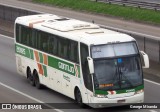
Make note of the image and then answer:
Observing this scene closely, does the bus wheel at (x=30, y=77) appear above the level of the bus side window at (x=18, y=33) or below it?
below

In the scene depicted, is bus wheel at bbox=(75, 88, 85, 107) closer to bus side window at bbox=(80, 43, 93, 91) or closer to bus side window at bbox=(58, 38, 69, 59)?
bus side window at bbox=(80, 43, 93, 91)

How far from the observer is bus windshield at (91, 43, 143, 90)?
21.2 m

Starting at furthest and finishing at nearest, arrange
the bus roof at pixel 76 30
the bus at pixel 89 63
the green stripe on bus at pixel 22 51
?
1. the green stripe on bus at pixel 22 51
2. the bus roof at pixel 76 30
3. the bus at pixel 89 63

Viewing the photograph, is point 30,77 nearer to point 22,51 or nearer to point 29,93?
point 22,51

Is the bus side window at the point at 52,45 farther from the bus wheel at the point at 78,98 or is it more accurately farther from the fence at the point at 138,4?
the fence at the point at 138,4

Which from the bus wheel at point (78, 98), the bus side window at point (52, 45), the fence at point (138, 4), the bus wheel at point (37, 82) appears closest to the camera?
the bus wheel at point (78, 98)

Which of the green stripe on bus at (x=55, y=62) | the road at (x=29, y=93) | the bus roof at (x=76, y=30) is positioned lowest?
the road at (x=29, y=93)

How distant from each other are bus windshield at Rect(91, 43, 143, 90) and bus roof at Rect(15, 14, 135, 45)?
0.35 meters

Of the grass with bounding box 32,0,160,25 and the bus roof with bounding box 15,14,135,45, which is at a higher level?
the bus roof with bounding box 15,14,135,45

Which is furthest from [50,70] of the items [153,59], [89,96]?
[153,59]

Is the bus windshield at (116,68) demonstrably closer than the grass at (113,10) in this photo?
Yes

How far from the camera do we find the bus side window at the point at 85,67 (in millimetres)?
21484

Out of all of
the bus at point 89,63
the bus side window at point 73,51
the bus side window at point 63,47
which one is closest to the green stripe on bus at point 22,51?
the bus at point 89,63

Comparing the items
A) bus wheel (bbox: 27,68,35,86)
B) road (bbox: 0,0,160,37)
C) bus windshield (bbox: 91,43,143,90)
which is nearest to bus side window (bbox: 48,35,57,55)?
bus wheel (bbox: 27,68,35,86)
